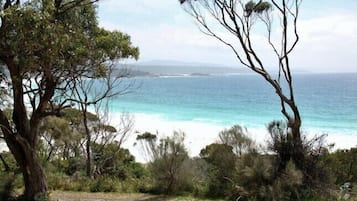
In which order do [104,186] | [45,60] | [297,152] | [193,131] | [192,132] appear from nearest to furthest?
[45,60], [297,152], [104,186], [192,132], [193,131]

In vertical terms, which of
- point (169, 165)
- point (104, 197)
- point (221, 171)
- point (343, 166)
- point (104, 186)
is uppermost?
point (169, 165)

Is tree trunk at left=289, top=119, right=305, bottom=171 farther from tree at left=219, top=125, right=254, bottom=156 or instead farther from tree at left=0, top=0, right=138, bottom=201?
tree at left=0, top=0, right=138, bottom=201

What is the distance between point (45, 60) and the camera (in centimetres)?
676

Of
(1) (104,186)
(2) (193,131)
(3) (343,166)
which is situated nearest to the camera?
(1) (104,186)

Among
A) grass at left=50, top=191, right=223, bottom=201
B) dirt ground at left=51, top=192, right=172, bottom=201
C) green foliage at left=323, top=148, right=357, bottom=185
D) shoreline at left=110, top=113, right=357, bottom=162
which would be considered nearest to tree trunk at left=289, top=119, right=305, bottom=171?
green foliage at left=323, top=148, right=357, bottom=185

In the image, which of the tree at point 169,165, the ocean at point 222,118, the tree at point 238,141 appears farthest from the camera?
the ocean at point 222,118

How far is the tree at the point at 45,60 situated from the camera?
6102mm

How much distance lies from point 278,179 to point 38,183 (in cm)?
443

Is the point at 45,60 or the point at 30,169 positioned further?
the point at 30,169

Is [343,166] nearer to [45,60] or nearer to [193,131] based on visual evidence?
[45,60]

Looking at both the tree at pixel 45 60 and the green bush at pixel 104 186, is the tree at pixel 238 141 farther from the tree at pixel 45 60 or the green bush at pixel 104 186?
the tree at pixel 45 60

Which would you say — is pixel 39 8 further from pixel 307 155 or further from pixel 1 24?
pixel 307 155

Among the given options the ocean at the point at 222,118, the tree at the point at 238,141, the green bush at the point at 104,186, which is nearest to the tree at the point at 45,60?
the green bush at the point at 104,186

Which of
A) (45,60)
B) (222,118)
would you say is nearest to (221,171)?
(45,60)
